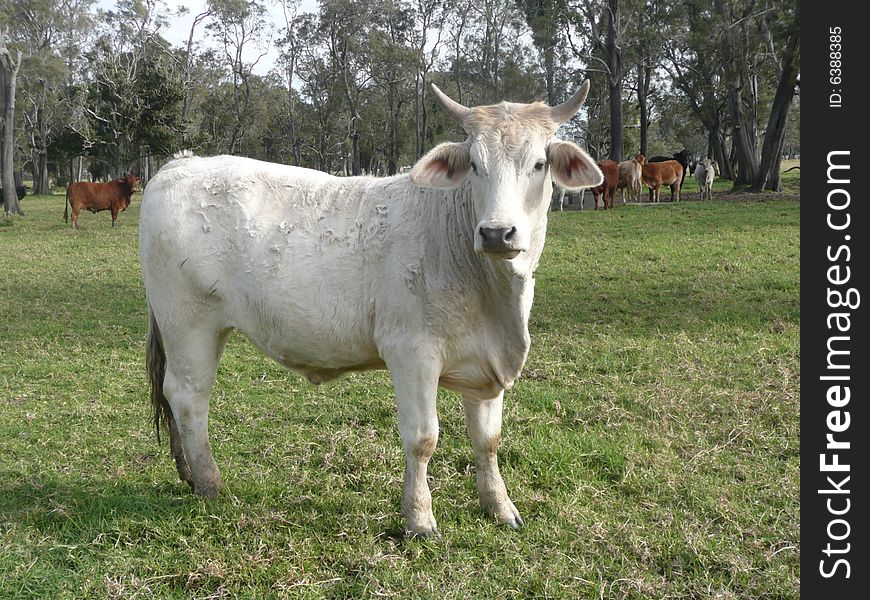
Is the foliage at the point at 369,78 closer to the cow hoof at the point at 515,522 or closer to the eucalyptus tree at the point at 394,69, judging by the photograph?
the eucalyptus tree at the point at 394,69

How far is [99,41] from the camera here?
3794cm

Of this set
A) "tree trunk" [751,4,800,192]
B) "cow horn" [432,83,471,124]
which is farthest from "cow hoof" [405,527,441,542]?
"tree trunk" [751,4,800,192]

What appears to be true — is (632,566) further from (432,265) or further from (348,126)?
(348,126)

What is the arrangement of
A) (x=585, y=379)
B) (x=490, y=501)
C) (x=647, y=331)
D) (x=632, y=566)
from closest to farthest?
(x=632, y=566) < (x=490, y=501) < (x=585, y=379) < (x=647, y=331)

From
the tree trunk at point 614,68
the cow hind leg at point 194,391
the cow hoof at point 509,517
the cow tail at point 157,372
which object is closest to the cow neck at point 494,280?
the cow hoof at point 509,517

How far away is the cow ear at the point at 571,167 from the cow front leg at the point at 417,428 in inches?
40.5

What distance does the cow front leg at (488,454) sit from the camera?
3516mm

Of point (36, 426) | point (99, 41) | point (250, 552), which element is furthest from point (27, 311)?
point (99, 41)

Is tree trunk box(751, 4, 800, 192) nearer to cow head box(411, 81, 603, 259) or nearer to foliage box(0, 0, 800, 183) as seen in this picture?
foliage box(0, 0, 800, 183)

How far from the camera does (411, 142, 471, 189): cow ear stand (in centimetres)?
300

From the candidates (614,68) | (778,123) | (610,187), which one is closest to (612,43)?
(614,68)

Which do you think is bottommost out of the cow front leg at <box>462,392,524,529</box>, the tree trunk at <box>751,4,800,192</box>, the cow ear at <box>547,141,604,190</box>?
the cow front leg at <box>462,392,524,529</box>

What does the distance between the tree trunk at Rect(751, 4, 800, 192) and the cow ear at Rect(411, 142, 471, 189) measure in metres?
19.4
